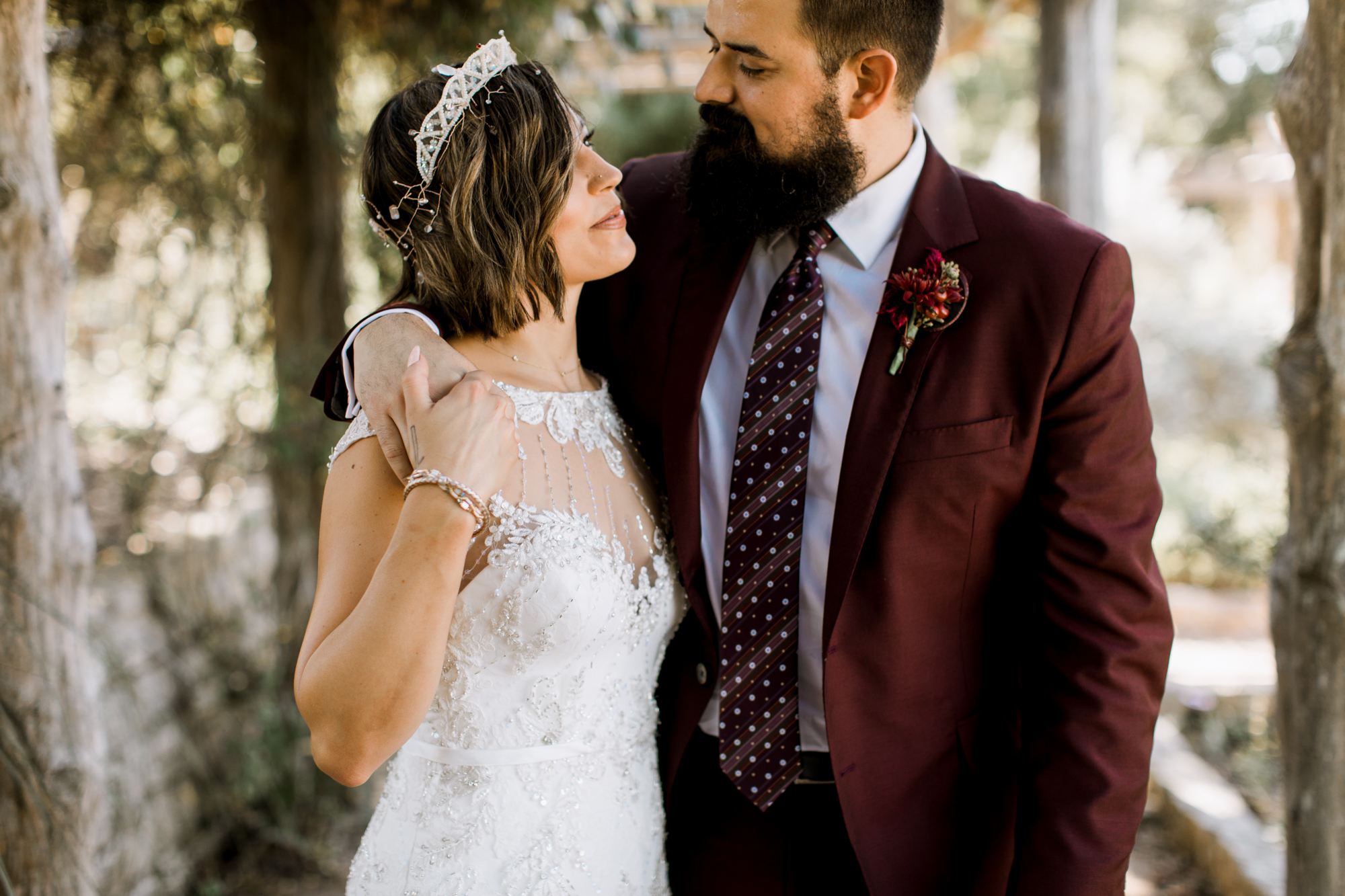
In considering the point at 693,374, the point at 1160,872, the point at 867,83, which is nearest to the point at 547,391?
the point at 693,374

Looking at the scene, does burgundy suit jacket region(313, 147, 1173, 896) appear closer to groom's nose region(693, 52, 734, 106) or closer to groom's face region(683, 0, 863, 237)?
groom's face region(683, 0, 863, 237)

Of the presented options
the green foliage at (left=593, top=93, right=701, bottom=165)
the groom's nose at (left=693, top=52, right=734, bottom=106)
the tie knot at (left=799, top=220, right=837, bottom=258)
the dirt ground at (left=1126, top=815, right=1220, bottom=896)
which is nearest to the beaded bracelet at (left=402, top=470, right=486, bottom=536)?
the tie knot at (left=799, top=220, right=837, bottom=258)

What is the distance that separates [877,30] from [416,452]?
3.81ft

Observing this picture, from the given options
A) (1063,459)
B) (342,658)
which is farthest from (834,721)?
(342,658)

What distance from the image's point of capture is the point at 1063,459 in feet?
5.31

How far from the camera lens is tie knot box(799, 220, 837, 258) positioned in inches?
72.2

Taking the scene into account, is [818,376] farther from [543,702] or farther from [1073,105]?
[1073,105]

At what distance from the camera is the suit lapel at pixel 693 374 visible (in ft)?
5.59

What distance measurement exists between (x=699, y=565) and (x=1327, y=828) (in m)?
1.43

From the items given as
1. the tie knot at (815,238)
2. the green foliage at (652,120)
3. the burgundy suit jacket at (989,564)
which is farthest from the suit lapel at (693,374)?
the green foliage at (652,120)

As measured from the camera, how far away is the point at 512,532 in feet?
5.08

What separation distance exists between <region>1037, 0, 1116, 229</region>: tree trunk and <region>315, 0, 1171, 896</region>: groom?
297 cm

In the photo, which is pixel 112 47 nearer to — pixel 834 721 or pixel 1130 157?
pixel 834 721

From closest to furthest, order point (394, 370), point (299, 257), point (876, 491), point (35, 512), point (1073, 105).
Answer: point (394, 370) → point (876, 491) → point (35, 512) → point (299, 257) → point (1073, 105)
